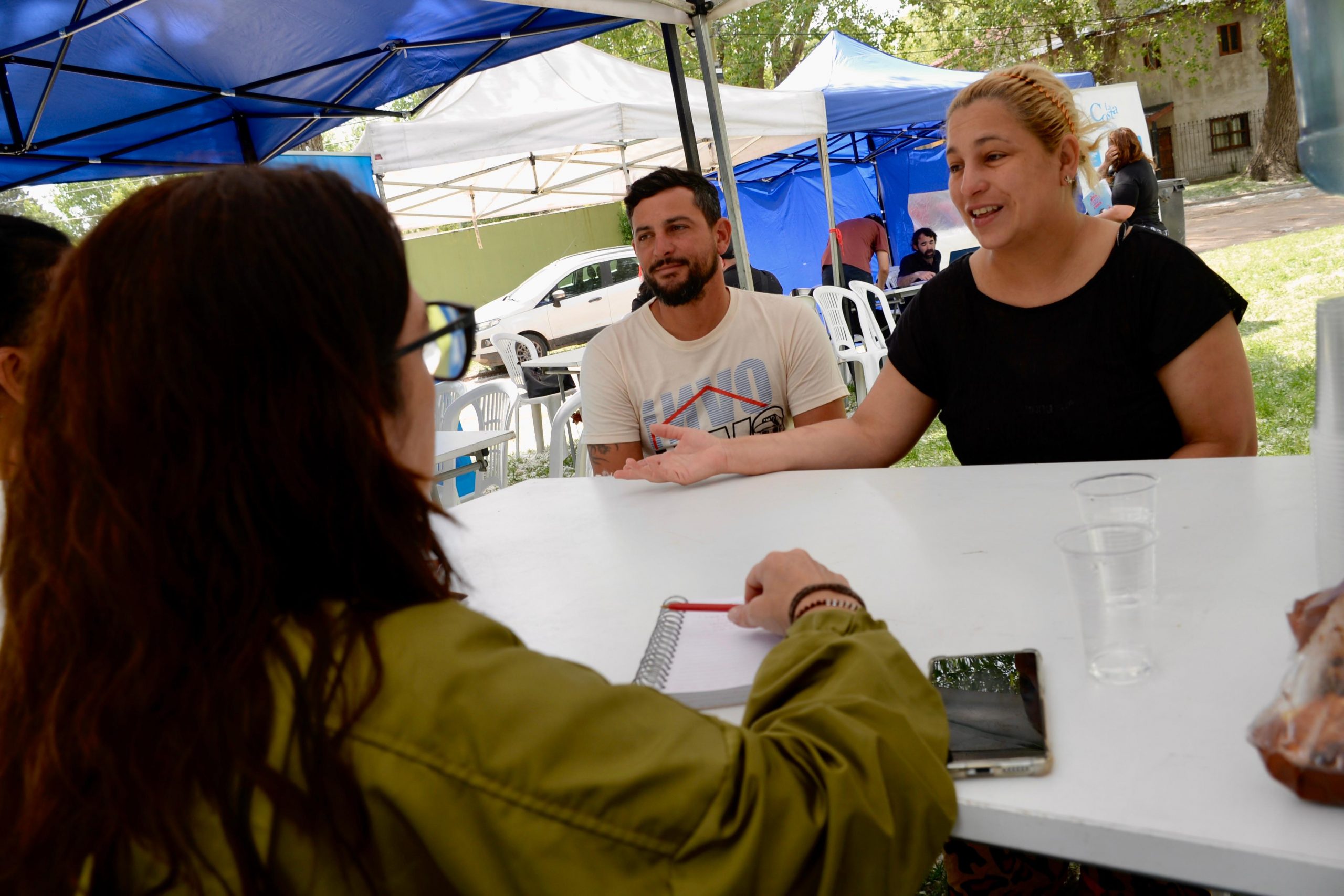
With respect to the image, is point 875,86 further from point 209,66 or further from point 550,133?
point 209,66

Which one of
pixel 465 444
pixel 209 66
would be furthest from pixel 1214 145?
pixel 465 444

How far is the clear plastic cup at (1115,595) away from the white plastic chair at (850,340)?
20.6 ft

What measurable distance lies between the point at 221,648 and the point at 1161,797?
2.57ft

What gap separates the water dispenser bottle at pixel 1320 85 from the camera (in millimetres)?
853

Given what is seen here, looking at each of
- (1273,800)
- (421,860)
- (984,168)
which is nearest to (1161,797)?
(1273,800)

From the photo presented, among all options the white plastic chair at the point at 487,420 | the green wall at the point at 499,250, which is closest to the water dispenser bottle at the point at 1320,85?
the white plastic chair at the point at 487,420

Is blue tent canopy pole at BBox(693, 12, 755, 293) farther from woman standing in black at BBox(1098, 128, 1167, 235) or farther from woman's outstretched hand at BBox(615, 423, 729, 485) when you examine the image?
woman standing in black at BBox(1098, 128, 1167, 235)

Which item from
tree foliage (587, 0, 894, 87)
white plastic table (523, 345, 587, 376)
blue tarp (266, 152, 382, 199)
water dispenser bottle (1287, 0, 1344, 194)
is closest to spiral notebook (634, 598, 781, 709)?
water dispenser bottle (1287, 0, 1344, 194)

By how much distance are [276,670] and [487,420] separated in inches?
203

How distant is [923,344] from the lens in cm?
236

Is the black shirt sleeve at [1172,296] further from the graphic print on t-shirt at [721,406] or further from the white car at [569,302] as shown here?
the white car at [569,302]

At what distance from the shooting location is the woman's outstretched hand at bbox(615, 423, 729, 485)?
2.21 meters

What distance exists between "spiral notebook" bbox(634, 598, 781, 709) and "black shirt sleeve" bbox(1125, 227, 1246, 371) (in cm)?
124

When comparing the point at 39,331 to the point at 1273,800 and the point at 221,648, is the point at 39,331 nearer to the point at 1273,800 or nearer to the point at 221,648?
the point at 221,648
